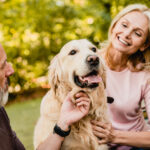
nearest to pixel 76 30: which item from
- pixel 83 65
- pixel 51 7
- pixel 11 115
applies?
pixel 51 7

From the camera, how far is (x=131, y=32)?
91.6 inches

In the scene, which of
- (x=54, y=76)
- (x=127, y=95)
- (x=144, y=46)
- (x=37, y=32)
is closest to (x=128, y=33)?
(x=144, y=46)

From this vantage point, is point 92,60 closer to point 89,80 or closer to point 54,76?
point 89,80

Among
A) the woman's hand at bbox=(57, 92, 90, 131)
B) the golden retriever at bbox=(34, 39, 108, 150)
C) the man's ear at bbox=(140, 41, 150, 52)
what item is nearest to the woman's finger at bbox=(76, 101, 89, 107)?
the woman's hand at bbox=(57, 92, 90, 131)

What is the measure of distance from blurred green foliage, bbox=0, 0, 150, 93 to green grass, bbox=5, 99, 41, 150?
0.80 meters

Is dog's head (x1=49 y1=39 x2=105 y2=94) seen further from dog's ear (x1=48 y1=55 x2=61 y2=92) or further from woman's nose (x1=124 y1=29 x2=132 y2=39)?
woman's nose (x1=124 y1=29 x2=132 y2=39)

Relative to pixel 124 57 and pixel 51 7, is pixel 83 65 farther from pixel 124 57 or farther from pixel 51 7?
pixel 51 7

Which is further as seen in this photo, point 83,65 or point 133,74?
point 133,74

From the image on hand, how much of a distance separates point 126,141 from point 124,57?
0.88 meters

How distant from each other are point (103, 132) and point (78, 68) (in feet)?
1.87

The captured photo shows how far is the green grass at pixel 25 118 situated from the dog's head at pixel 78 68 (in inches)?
85.9

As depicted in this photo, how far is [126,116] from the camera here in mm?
2354

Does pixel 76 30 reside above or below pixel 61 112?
below

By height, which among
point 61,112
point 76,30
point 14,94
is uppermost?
point 61,112
